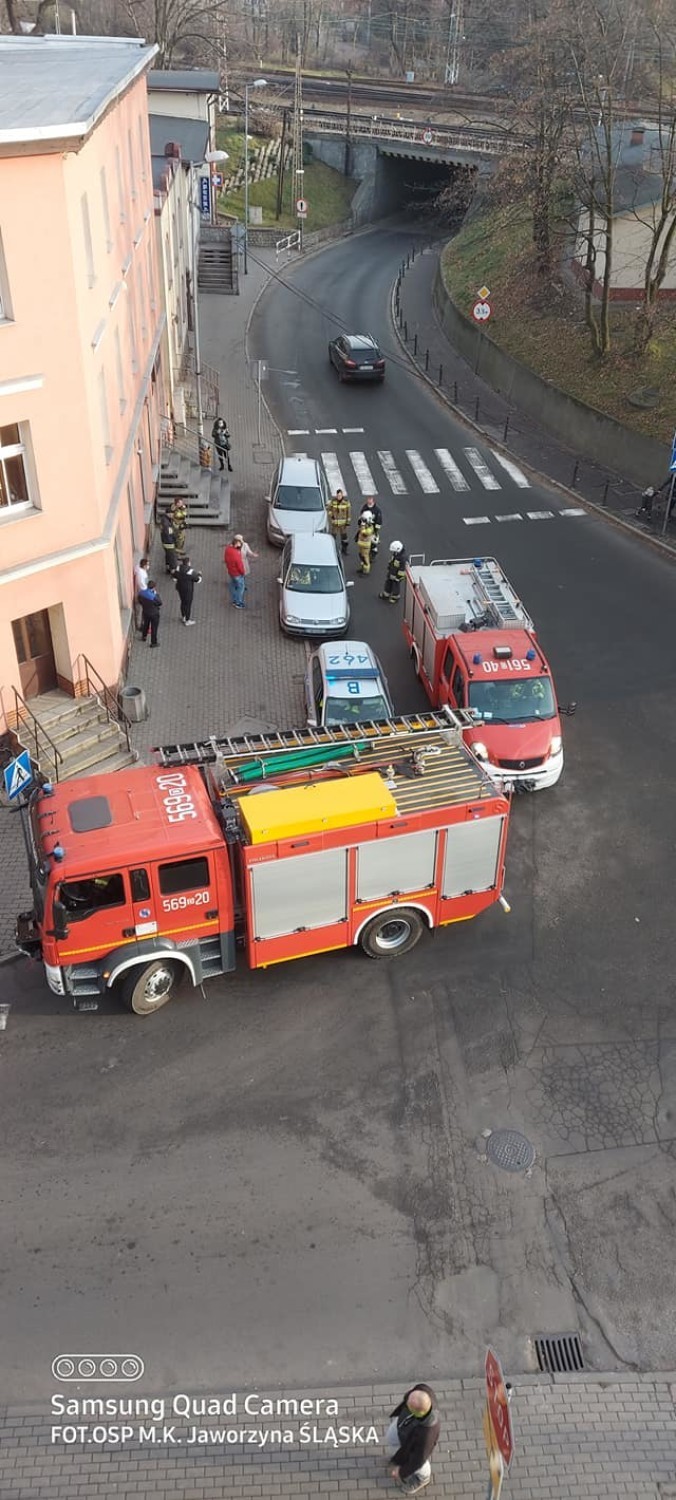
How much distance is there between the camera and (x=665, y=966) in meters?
14.2

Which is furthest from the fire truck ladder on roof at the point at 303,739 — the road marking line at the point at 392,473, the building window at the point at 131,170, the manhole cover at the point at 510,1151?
the road marking line at the point at 392,473

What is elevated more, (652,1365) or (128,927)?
(128,927)

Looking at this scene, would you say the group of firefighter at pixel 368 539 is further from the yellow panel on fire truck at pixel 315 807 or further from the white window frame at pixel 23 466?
the yellow panel on fire truck at pixel 315 807

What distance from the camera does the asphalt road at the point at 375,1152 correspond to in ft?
32.6

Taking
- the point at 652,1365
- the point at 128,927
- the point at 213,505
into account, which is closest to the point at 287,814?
the point at 128,927

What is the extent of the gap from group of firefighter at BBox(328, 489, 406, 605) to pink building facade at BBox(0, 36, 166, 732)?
6040mm

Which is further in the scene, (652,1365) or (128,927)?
(128,927)

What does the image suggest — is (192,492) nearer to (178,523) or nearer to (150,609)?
(178,523)

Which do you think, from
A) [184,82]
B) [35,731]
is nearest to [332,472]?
[35,731]

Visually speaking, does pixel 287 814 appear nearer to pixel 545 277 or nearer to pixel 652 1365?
pixel 652 1365

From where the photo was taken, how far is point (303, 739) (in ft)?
46.6

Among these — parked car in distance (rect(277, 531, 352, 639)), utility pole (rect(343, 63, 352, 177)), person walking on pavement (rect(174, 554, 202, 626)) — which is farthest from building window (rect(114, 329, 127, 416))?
utility pole (rect(343, 63, 352, 177))

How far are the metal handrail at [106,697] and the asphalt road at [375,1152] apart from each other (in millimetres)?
5669

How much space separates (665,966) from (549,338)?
101ft
